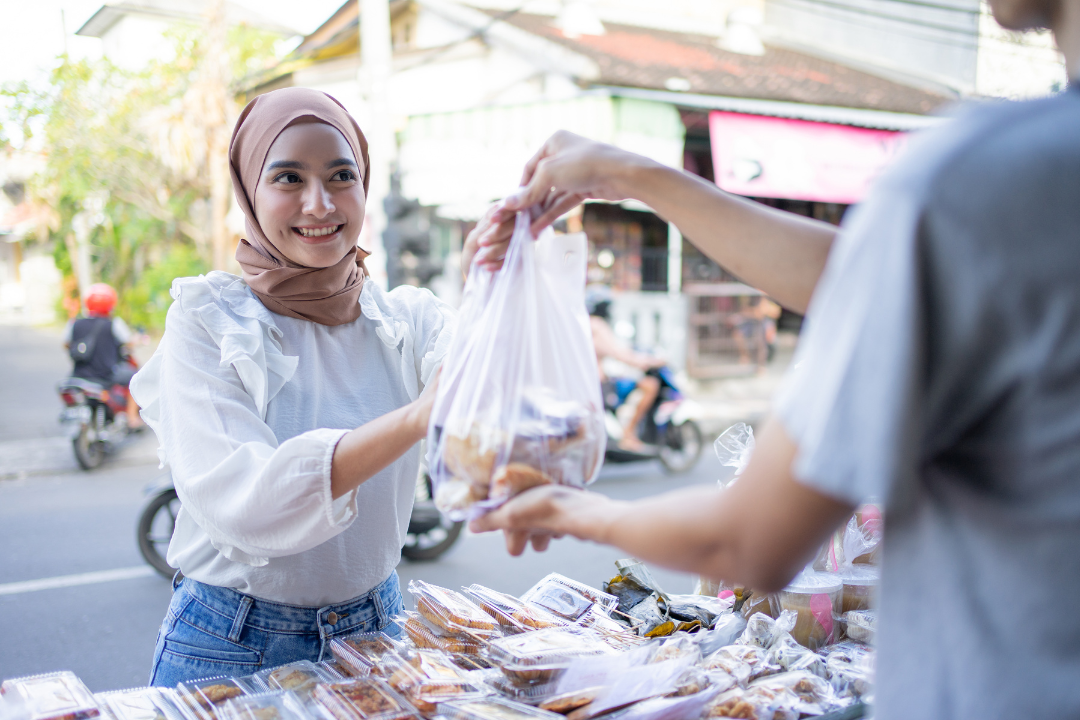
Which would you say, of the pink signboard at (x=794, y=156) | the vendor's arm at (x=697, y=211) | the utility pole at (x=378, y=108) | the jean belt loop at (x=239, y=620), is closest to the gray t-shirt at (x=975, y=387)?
the vendor's arm at (x=697, y=211)

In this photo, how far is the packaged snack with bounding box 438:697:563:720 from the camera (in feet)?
4.21

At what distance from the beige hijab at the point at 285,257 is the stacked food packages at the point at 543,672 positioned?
68 centimetres

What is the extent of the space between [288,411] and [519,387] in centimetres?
64

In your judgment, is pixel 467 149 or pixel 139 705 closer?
pixel 139 705

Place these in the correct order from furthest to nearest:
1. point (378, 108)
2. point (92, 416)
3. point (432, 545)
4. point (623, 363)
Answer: point (623, 363) → point (92, 416) → point (378, 108) → point (432, 545)

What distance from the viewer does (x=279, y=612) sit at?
5.13ft

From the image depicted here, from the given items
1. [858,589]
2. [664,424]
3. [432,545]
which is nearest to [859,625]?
[858,589]

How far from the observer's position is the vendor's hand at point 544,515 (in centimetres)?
96

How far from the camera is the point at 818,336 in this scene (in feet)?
2.33

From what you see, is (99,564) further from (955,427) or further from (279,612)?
(955,427)

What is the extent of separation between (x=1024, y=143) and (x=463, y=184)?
33.2 ft

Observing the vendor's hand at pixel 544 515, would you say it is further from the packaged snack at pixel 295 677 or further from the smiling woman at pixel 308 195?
the smiling woman at pixel 308 195

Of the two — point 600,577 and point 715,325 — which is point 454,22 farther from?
point 600,577

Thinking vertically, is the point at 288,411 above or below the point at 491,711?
above
